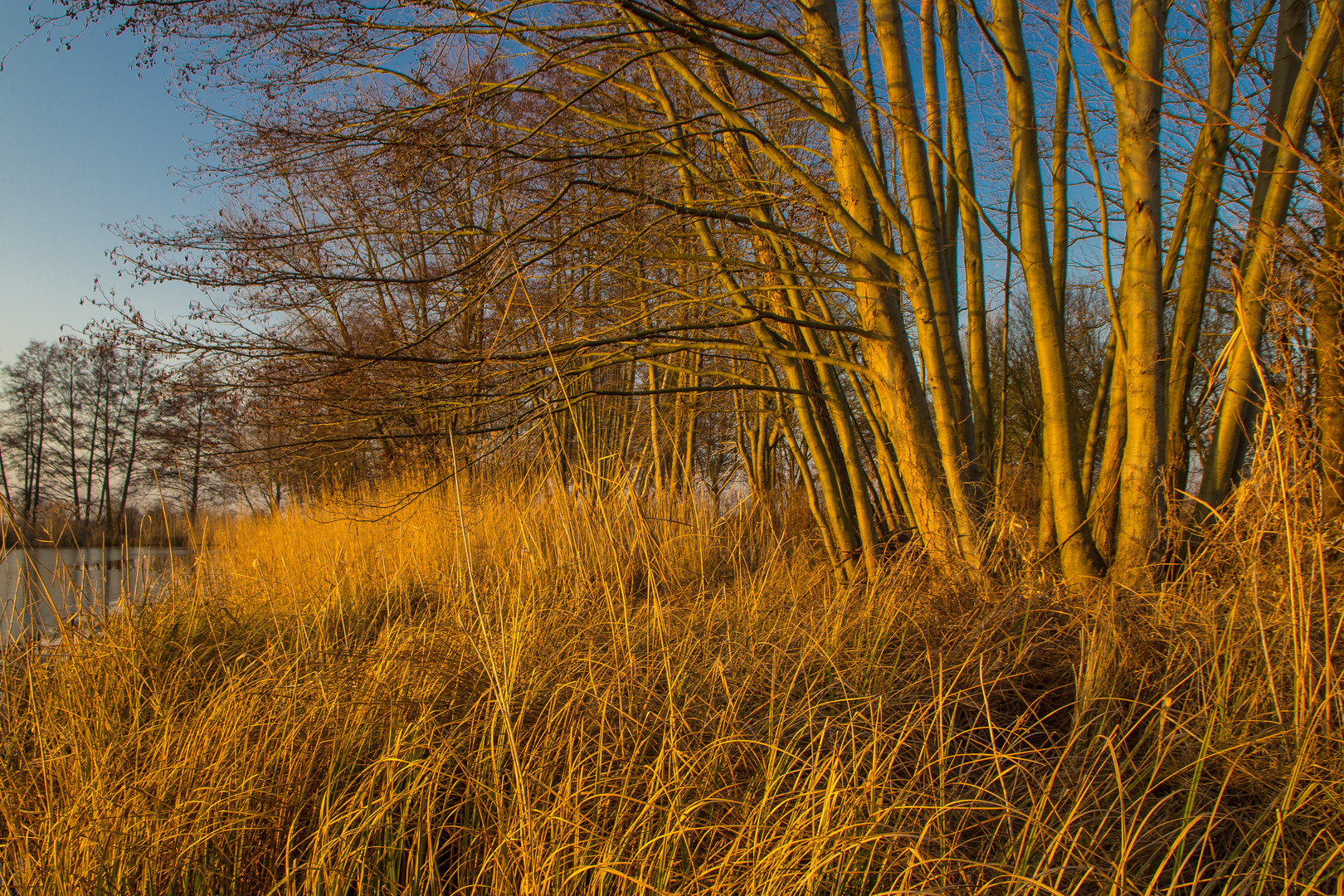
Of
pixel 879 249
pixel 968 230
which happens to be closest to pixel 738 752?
pixel 879 249

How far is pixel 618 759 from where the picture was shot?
1656mm

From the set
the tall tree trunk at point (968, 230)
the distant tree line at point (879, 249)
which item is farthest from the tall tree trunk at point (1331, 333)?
the tall tree trunk at point (968, 230)

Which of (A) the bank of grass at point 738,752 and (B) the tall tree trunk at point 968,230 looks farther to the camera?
(B) the tall tree trunk at point 968,230

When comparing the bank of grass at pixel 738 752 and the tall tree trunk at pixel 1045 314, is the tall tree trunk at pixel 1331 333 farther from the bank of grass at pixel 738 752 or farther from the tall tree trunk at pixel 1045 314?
the tall tree trunk at pixel 1045 314

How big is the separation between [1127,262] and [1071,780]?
213 centimetres

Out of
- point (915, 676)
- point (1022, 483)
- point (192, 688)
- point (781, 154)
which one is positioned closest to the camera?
point (915, 676)

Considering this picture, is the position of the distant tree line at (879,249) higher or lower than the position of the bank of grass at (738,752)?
higher

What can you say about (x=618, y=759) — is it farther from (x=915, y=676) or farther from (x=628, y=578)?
(x=628, y=578)

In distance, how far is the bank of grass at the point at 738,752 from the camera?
1376mm

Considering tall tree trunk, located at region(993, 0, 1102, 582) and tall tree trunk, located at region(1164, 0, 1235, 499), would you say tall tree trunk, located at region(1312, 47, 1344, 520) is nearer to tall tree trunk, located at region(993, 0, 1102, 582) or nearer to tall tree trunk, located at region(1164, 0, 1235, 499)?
tall tree trunk, located at region(1164, 0, 1235, 499)

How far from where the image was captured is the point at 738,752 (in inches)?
72.5

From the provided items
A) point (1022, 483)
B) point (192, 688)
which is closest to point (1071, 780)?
point (192, 688)

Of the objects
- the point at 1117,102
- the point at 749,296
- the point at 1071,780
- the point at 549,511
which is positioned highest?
the point at 1117,102

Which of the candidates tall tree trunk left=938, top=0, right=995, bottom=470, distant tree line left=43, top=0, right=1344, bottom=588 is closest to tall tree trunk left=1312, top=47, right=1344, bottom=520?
distant tree line left=43, top=0, right=1344, bottom=588
